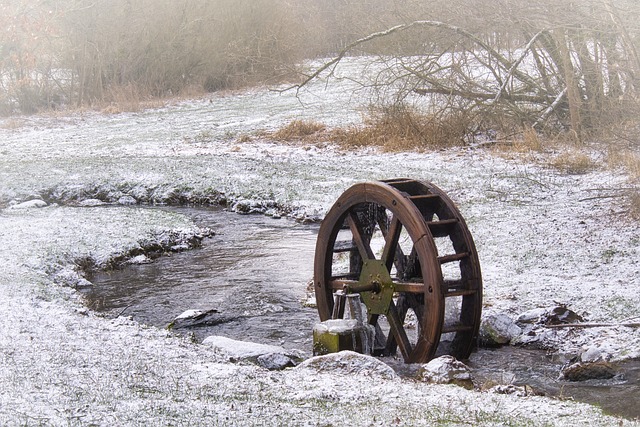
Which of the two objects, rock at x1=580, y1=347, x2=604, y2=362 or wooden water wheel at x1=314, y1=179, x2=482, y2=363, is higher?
wooden water wheel at x1=314, y1=179, x2=482, y2=363

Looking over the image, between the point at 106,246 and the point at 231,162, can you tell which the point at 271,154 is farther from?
the point at 106,246

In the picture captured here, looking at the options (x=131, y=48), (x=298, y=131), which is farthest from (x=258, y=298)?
(x=131, y=48)

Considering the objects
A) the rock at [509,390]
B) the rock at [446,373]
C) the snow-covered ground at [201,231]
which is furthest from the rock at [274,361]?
the rock at [509,390]

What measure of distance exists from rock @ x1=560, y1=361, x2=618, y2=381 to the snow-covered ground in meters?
0.42

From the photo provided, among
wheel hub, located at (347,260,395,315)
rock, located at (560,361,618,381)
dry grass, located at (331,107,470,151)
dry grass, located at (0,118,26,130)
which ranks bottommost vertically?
rock, located at (560,361,618,381)

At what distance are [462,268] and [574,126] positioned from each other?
477 inches

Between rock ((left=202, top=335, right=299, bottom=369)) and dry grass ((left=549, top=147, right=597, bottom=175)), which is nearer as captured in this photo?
rock ((left=202, top=335, right=299, bottom=369))

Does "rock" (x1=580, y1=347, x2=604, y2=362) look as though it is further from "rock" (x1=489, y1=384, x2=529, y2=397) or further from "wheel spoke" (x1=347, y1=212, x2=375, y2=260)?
"wheel spoke" (x1=347, y1=212, x2=375, y2=260)

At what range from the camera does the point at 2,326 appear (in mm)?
8312

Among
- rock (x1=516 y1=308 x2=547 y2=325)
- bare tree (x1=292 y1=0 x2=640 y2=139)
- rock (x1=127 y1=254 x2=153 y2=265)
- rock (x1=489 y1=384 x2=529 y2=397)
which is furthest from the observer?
bare tree (x1=292 y1=0 x2=640 y2=139)

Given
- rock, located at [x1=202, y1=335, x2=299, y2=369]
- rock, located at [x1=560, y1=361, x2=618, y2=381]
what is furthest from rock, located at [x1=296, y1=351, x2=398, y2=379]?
rock, located at [x1=560, y1=361, x2=618, y2=381]

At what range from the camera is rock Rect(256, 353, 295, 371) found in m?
7.61

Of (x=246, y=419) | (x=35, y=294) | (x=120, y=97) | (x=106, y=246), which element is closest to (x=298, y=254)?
(x=106, y=246)

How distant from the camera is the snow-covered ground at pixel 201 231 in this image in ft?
18.9
